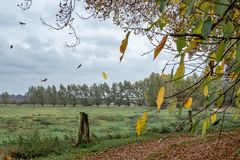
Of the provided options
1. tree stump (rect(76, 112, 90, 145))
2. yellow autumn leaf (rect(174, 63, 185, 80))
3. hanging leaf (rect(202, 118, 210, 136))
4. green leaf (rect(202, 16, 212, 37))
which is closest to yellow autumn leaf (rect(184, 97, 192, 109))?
hanging leaf (rect(202, 118, 210, 136))

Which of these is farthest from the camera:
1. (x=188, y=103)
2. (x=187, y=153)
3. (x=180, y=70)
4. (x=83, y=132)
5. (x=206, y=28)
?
(x=83, y=132)

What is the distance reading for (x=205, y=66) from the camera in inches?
104

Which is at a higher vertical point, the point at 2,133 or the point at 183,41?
the point at 183,41

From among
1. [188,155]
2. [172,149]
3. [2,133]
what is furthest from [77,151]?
[2,133]

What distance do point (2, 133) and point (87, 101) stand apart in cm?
4866

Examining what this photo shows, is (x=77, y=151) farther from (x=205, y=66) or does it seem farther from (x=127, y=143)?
(x=205, y=66)

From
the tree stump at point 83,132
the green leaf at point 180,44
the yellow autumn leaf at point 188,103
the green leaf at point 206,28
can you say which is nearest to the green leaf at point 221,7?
the green leaf at point 206,28

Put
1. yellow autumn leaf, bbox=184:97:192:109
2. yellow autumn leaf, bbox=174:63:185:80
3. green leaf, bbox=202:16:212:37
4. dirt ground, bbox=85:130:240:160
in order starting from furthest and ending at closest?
dirt ground, bbox=85:130:240:160 → yellow autumn leaf, bbox=184:97:192:109 → yellow autumn leaf, bbox=174:63:185:80 → green leaf, bbox=202:16:212:37

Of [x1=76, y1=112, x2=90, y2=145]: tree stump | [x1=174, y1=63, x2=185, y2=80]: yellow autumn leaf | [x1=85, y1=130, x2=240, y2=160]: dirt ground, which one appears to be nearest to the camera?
[x1=174, y1=63, x2=185, y2=80]: yellow autumn leaf

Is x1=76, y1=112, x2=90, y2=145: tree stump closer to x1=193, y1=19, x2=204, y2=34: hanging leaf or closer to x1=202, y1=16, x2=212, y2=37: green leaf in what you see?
x1=193, y1=19, x2=204, y2=34: hanging leaf

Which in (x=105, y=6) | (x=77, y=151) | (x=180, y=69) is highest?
(x=105, y=6)

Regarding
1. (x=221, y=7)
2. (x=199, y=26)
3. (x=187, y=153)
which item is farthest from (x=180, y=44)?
(x=187, y=153)

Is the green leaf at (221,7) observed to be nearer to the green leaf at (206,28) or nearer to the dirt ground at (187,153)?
the green leaf at (206,28)

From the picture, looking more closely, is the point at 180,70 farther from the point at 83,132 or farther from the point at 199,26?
the point at 83,132
